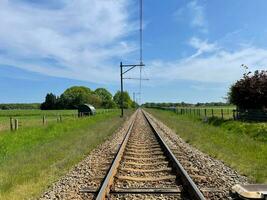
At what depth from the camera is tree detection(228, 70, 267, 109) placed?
104 ft

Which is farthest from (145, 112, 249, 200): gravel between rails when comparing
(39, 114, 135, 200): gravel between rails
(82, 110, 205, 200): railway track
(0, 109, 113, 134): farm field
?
(0, 109, 113, 134): farm field

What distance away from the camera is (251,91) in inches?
1261

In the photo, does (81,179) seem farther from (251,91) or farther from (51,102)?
(51,102)

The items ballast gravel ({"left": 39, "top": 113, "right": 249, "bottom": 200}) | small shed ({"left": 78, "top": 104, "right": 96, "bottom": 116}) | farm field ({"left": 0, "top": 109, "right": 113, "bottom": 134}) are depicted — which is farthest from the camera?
small shed ({"left": 78, "top": 104, "right": 96, "bottom": 116})

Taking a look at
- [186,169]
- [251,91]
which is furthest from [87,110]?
[186,169]

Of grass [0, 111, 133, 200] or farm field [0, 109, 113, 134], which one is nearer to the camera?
grass [0, 111, 133, 200]

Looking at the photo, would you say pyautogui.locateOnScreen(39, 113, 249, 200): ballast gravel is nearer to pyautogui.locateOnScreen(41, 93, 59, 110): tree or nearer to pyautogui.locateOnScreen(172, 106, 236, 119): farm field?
pyautogui.locateOnScreen(172, 106, 236, 119): farm field

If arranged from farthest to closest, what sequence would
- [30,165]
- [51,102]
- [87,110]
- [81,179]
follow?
[51,102], [87,110], [30,165], [81,179]

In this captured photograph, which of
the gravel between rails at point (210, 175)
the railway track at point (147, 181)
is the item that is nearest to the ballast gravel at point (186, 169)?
the gravel between rails at point (210, 175)

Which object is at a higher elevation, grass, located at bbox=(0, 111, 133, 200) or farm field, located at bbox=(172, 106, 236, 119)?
A: farm field, located at bbox=(172, 106, 236, 119)

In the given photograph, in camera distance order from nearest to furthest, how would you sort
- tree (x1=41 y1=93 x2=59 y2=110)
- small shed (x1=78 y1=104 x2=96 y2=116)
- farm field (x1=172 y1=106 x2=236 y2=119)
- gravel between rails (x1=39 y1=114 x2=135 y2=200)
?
1. gravel between rails (x1=39 y1=114 x2=135 y2=200)
2. farm field (x1=172 y1=106 x2=236 y2=119)
3. small shed (x1=78 y1=104 x2=96 y2=116)
4. tree (x1=41 y1=93 x2=59 y2=110)

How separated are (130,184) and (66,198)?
5.00 feet

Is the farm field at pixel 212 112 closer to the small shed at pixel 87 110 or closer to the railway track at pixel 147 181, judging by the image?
the small shed at pixel 87 110

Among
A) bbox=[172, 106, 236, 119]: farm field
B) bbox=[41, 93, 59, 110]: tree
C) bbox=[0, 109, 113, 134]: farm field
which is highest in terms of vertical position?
bbox=[41, 93, 59, 110]: tree
